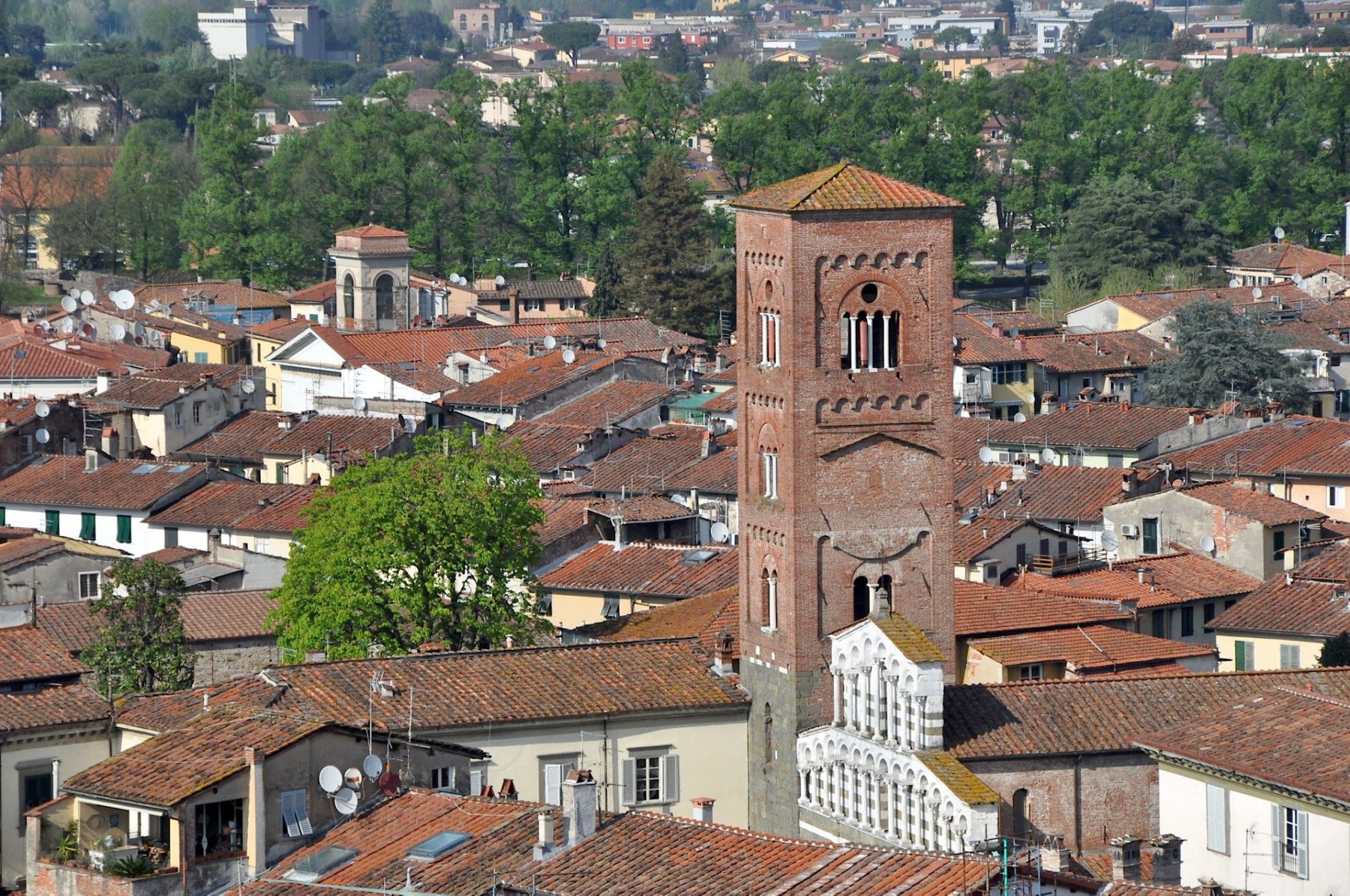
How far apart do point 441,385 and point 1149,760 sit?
44.9 metres

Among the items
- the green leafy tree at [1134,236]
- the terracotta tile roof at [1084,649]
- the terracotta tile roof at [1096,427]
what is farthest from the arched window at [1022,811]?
the green leafy tree at [1134,236]

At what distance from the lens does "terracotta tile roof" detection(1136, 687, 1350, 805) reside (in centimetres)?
3441

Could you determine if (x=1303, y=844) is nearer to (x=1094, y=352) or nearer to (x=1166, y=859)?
(x=1166, y=859)

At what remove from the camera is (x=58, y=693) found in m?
38.9

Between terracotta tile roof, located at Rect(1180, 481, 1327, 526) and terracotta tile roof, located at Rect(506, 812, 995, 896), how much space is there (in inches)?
1045

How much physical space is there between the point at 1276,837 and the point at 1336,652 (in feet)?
45.2

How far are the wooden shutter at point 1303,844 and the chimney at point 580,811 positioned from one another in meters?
7.38

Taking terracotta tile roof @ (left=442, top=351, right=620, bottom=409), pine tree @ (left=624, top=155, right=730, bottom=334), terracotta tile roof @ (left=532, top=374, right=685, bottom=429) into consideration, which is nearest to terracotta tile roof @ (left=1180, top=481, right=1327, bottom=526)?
terracotta tile roof @ (left=532, top=374, right=685, bottom=429)

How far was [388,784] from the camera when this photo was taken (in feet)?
111

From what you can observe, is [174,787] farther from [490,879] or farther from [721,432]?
[721,432]

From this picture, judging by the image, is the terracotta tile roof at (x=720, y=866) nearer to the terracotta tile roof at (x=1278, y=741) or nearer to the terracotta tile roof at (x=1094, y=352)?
the terracotta tile roof at (x=1278, y=741)

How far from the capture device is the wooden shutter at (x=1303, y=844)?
112 feet

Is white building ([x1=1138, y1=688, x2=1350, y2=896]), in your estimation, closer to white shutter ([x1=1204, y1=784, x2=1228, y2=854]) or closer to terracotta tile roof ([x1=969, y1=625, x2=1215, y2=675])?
white shutter ([x1=1204, y1=784, x2=1228, y2=854])

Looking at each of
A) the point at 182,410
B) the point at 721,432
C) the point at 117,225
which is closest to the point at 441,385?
the point at 182,410
